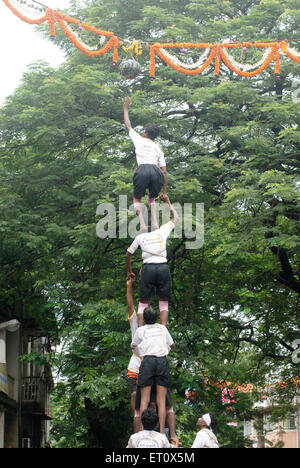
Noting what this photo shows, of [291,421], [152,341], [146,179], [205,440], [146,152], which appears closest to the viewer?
[205,440]

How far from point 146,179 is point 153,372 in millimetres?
2536

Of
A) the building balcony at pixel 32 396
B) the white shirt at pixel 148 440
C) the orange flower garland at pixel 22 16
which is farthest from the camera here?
the building balcony at pixel 32 396

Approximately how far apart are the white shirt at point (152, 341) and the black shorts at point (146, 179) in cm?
180

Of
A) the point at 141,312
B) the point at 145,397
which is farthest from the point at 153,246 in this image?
the point at 145,397

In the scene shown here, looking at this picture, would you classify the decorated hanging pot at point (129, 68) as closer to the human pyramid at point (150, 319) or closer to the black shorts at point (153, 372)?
the human pyramid at point (150, 319)

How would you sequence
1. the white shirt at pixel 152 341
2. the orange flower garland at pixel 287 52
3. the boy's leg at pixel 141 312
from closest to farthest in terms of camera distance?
the white shirt at pixel 152 341 < the boy's leg at pixel 141 312 < the orange flower garland at pixel 287 52

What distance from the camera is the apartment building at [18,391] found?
18078 mm

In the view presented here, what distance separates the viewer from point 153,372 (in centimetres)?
817

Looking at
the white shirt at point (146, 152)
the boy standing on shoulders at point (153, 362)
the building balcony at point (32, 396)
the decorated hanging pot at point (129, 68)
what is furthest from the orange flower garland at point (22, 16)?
the building balcony at point (32, 396)

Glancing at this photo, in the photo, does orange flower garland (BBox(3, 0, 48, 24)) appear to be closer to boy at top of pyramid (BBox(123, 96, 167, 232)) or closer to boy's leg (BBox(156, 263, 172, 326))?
boy at top of pyramid (BBox(123, 96, 167, 232))

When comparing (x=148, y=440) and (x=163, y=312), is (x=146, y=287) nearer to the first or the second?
(x=163, y=312)

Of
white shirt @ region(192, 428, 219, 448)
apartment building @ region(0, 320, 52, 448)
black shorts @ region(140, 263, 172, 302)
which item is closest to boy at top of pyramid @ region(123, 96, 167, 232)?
black shorts @ region(140, 263, 172, 302)

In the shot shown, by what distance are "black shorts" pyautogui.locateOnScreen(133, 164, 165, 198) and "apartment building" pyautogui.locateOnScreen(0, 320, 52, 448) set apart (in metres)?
7.12

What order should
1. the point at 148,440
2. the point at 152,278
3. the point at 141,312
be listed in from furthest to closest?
the point at 152,278
the point at 141,312
the point at 148,440
